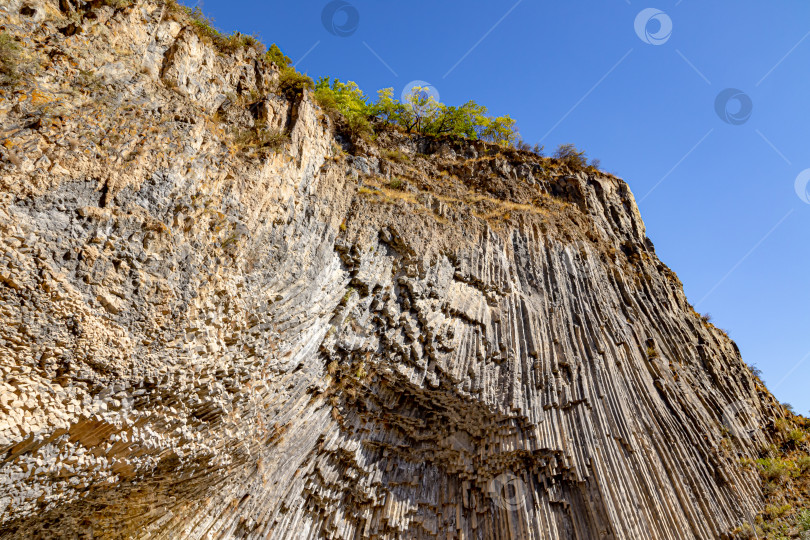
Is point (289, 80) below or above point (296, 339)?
above

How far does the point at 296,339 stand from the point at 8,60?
609 centimetres

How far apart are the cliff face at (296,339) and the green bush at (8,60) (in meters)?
0.14

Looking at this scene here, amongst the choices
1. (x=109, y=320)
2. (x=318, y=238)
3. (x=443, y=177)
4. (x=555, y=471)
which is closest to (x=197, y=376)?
(x=109, y=320)

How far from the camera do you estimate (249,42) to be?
1105 centimetres

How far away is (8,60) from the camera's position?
610 centimetres

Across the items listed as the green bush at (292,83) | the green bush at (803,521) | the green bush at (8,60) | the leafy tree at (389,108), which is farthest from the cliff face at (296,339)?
the leafy tree at (389,108)

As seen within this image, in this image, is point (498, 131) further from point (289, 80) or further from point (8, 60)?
point (8, 60)

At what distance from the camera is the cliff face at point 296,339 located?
5922mm

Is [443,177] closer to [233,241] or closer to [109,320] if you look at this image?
[233,241]

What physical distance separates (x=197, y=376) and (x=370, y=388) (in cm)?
416

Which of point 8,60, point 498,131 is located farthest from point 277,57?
point 498,131

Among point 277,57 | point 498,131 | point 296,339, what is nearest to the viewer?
point 296,339

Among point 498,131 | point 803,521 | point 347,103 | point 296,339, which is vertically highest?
point 498,131

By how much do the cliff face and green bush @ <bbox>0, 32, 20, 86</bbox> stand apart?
14cm
